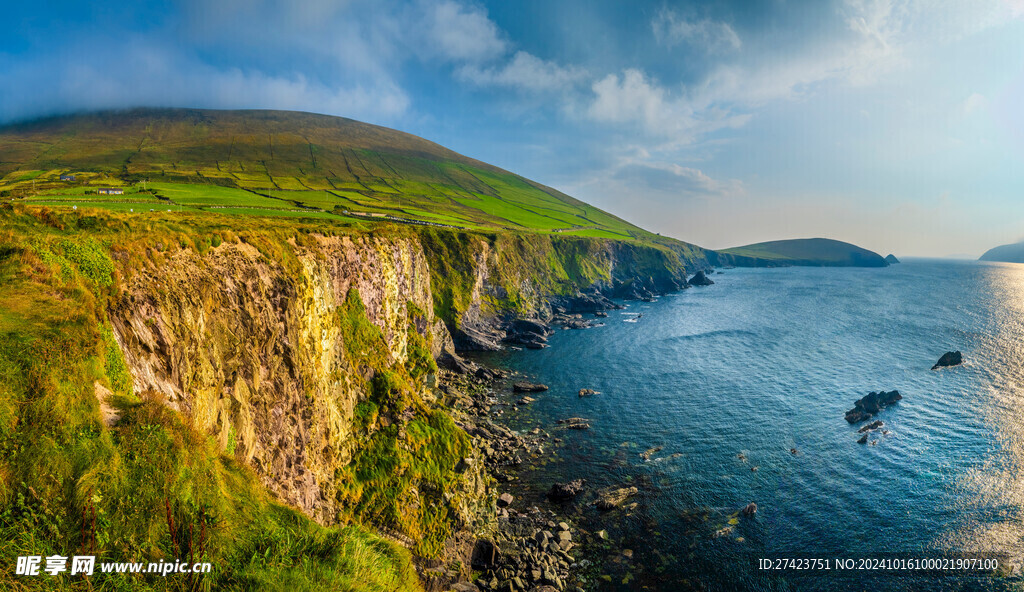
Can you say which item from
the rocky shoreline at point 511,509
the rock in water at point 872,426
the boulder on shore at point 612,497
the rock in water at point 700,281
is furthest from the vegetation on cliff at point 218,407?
the rock in water at point 700,281

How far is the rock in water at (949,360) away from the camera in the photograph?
69438 mm

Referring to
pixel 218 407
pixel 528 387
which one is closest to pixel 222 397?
pixel 218 407

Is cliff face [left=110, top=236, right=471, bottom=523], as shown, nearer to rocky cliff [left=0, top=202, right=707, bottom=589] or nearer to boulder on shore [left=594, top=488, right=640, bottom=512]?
rocky cliff [left=0, top=202, right=707, bottom=589]

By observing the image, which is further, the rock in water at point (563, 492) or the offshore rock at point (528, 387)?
the offshore rock at point (528, 387)

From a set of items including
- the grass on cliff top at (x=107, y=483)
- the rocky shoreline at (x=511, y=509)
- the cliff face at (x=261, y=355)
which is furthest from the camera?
the rocky shoreline at (x=511, y=509)

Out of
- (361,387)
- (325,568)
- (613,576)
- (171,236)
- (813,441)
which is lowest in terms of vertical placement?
(613,576)

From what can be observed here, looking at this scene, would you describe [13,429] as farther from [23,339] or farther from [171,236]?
[171,236]

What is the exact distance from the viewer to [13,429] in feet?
29.4

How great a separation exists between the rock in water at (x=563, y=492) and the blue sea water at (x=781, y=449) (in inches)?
56.5

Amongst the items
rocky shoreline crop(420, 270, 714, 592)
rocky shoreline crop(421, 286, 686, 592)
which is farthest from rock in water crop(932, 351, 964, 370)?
rocky shoreline crop(421, 286, 686, 592)

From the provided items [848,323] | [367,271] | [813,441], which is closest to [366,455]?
[367,271]

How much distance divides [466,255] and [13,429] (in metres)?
86.0

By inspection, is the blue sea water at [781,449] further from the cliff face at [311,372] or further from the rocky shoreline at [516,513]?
the cliff face at [311,372]

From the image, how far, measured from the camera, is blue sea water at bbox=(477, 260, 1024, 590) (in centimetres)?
→ 3105
